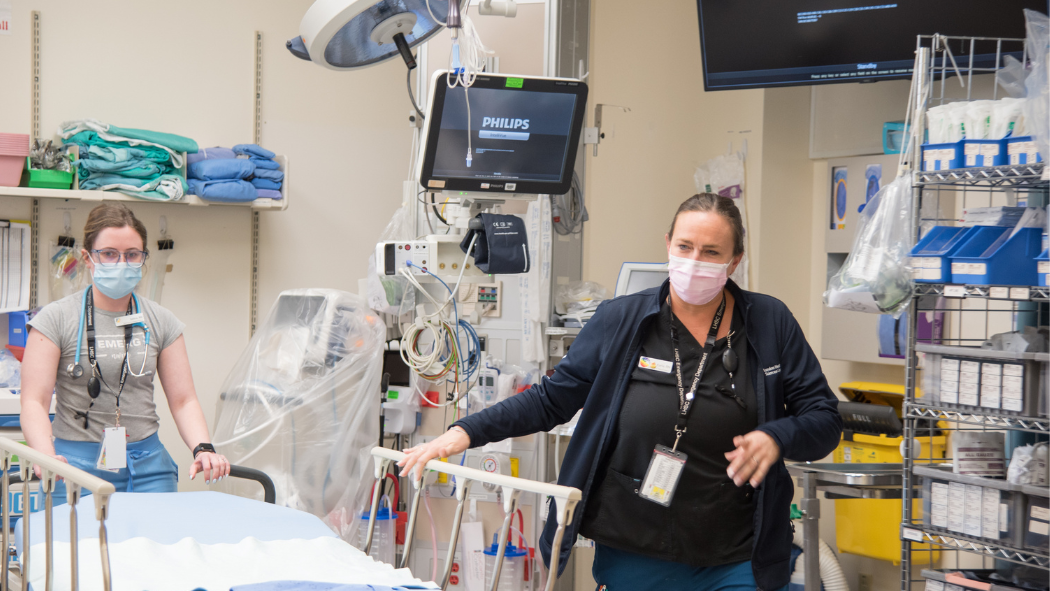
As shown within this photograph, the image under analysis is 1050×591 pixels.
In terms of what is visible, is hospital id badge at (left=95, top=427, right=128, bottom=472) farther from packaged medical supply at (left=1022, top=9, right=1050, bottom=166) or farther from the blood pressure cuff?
packaged medical supply at (left=1022, top=9, right=1050, bottom=166)

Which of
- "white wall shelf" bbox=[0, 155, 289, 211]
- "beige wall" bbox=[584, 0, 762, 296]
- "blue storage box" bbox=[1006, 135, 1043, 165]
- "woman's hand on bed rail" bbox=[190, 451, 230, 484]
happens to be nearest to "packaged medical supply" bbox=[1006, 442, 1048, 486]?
"blue storage box" bbox=[1006, 135, 1043, 165]

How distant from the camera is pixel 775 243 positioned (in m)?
4.61

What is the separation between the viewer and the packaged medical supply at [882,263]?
2.72 m

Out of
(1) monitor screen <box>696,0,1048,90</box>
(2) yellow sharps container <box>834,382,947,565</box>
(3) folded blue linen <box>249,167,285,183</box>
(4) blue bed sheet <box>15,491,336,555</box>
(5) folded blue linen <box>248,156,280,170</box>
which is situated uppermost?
(1) monitor screen <box>696,0,1048,90</box>

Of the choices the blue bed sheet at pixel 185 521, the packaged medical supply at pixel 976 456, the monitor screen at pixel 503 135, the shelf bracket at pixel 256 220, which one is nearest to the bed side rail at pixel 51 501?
the blue bed sheet at pixel 185 521

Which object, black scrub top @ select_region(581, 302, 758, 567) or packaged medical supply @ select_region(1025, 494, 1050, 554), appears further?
packaged medical supply @ select_region(1025, 494, 1050, 554)

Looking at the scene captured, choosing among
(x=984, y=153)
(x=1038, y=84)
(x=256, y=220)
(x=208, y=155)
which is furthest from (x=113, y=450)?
(x=1038, y=84)

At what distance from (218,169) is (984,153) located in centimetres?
315

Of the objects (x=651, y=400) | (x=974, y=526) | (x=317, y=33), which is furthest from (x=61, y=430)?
(x=974, y=526)

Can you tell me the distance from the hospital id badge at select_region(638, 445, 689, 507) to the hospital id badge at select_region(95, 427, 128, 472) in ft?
4.96

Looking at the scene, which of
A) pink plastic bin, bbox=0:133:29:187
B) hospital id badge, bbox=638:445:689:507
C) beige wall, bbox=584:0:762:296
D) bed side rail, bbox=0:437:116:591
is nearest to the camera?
bed side rail, bbox=0:437:116:591

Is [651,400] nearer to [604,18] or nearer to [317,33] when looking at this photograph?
[317,33]

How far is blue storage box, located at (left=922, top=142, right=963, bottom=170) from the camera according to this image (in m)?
2.63

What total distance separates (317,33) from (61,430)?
136cm
